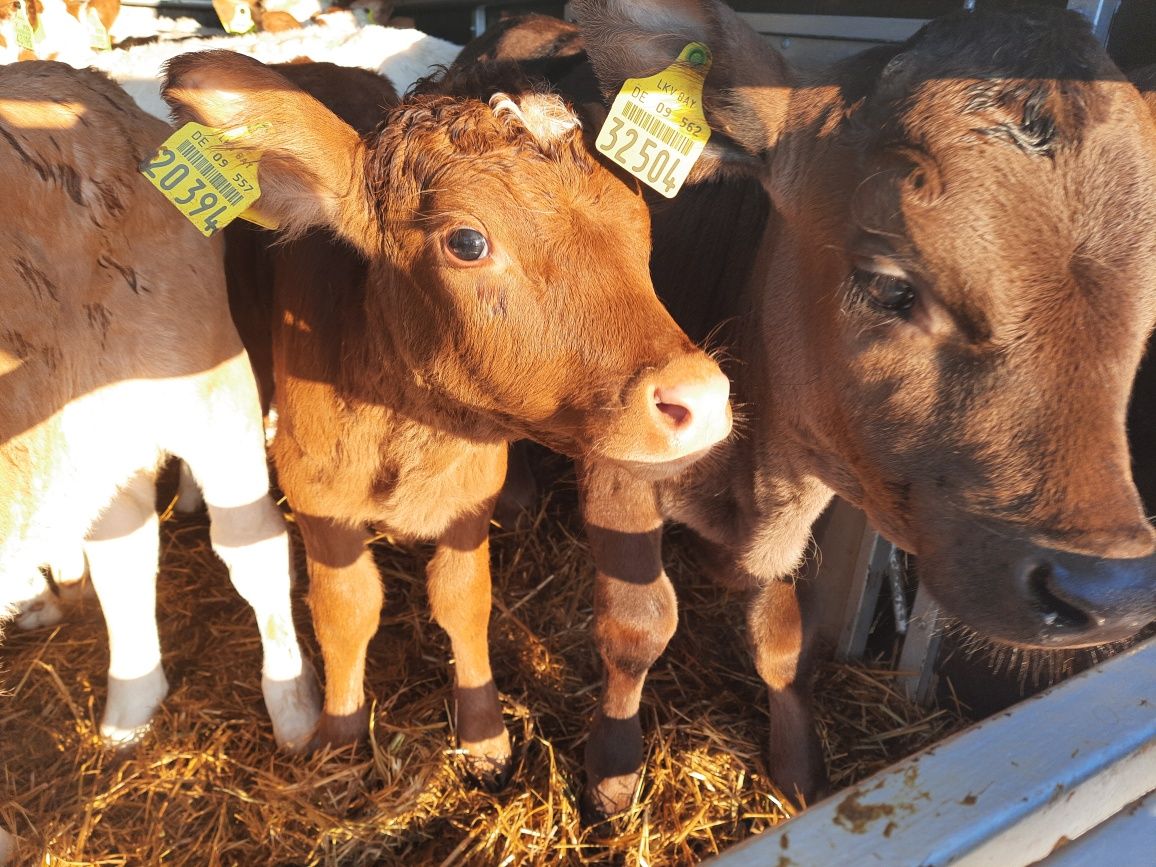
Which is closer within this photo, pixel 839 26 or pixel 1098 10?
pixel 1098 10

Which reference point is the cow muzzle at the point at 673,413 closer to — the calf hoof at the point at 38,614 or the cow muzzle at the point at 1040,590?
the cow muzzle at the point at 1040,590

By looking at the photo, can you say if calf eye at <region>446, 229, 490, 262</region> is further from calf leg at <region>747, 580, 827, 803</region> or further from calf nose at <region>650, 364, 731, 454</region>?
calf leg at <region>747, 580, 827, 803</region>

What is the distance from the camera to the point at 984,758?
1.35 m

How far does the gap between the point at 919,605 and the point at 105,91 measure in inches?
114

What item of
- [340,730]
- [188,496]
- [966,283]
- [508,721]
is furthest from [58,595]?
[966,283]

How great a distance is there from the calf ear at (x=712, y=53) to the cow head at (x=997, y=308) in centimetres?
4

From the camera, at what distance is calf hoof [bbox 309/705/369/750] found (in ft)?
9.26

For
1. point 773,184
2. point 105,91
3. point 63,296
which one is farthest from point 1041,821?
point 105,91

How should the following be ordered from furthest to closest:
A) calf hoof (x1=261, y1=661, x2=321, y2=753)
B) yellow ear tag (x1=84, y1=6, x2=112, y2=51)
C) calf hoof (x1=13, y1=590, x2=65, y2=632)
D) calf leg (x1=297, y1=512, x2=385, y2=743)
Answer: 1. yellow ear tag (x1=84, y1=6, x2=112, y2=51)
2. calf hoof (x1=13, y1=590, x2=65, y2=632)
3. calf hoof (x1=261, y1=661, x2=321, y2=753)
4. calf leg (x1=297, y1=512, x2=385, y2=743)

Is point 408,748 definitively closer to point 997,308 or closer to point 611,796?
point 611,796

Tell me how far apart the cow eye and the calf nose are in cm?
36

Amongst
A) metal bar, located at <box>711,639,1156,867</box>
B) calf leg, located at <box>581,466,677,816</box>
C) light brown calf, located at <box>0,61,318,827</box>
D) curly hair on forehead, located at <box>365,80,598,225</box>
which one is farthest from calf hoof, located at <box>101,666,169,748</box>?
metal bar, located at <box>711,639,1156,867</box>

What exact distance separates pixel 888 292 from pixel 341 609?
184 cm

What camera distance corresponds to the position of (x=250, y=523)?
2.69 m
